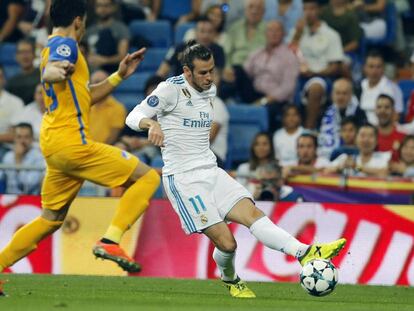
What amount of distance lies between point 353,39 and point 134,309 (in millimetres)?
10474

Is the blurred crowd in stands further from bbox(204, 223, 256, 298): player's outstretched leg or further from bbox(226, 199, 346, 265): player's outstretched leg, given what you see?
bbox(226, 199, 346, 265): player's outstretched leg

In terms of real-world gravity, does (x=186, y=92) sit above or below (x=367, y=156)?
above

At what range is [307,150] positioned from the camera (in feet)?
54.1

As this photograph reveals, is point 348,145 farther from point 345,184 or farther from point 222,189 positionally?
point 222,189

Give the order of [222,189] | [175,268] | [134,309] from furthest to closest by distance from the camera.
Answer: [175,268] → [222,189] → [134,309]

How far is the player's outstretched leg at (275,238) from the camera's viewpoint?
418 inches

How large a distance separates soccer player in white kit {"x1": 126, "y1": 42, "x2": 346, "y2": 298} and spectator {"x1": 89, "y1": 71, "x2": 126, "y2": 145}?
6201mm

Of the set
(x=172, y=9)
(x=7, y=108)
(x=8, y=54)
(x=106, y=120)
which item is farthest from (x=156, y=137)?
(x=8, y=54)

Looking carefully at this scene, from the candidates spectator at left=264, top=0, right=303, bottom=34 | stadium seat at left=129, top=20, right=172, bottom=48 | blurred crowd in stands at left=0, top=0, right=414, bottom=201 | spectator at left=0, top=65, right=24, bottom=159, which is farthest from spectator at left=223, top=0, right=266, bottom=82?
spectator at left=0, top=65, right=24, bottom=159

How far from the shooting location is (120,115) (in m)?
17.8

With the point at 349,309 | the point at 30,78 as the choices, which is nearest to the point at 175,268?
the point at 349,309

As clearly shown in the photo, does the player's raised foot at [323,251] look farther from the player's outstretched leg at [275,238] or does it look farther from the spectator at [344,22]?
the spectator at [344,22]

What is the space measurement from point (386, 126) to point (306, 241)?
336 cm

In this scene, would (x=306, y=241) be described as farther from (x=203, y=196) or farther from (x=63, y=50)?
(x=63, y=50)
